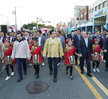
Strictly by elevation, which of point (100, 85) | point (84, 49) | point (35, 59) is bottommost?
point (100, 85)

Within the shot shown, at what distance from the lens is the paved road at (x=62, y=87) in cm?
338

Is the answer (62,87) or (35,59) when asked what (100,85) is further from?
(35,59)

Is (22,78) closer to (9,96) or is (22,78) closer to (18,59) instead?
(18,59)

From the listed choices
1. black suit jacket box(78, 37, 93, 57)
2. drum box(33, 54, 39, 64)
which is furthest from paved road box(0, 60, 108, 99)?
black suit jacket box(78, 37, 93, 57)

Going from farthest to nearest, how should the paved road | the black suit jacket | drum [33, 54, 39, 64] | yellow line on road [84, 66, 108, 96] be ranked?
1. the black suit jacket
2. drum [33, 54, 39, 64]
3. yellow line on road [84, 66, 108, 96]
4. the paved road

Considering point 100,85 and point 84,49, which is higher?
point 84,49

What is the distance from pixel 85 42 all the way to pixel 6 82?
11.2 ft

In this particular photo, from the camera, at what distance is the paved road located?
338 centimetres

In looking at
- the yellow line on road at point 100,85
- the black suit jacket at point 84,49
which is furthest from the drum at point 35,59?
the yellow line on road at point 100,85

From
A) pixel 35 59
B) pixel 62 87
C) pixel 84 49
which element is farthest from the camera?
pixel 84 49

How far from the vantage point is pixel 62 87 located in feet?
12.7

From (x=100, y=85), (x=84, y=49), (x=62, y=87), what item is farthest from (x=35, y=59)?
(x=100, y=85)

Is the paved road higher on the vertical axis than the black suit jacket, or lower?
lower

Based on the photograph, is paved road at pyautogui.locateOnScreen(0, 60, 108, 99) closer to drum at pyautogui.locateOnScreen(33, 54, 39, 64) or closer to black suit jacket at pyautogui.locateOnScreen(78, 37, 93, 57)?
drum at pyautogui.locateOnScreen(33, 54, 39, 64)
